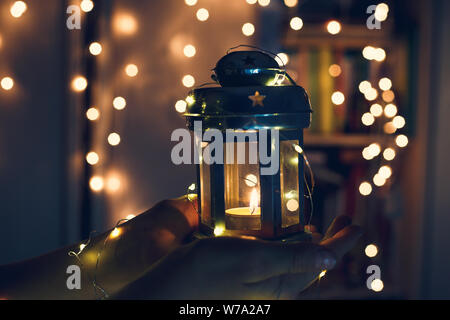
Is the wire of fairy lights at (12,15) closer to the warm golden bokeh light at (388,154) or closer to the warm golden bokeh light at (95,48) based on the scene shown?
the warm golden bokeh light at (95,48)

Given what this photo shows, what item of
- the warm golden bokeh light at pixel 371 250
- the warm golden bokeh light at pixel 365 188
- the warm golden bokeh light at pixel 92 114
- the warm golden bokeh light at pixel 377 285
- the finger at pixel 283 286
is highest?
the warm golden bokeh light at pixel 92 114

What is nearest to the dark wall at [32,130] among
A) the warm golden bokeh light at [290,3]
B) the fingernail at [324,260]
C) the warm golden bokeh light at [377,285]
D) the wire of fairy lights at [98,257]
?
the wire of fairy lights at [98,257]

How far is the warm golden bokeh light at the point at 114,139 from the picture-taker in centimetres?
132

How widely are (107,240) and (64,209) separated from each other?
0.56 metres

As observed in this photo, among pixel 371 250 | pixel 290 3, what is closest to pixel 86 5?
pixel 290 3

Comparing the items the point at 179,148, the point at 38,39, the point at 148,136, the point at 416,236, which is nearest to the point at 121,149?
the point at 148,136

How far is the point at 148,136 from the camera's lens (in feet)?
4.49

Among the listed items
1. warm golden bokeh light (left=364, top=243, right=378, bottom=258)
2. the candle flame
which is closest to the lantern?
the candle flame

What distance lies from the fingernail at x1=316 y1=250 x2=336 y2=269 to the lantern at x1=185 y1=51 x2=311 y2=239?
0.39 ft

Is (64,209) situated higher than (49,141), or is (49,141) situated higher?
(49,141)

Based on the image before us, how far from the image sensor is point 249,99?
620mm

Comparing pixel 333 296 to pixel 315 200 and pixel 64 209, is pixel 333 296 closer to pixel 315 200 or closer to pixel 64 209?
pixel 315 200

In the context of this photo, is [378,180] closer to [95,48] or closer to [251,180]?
[251,180]

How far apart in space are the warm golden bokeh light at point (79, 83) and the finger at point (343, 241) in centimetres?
93
